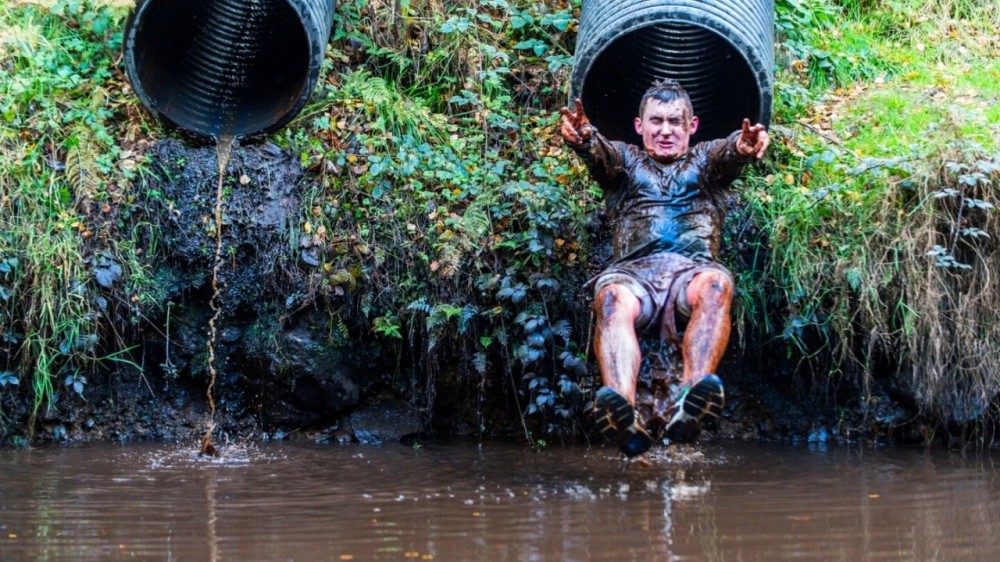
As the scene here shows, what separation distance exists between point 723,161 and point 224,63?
3631 mm

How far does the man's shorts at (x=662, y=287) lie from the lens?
5566 millimetres

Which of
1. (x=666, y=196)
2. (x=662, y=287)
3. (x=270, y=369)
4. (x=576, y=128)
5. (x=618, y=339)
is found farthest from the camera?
(x=270, y=369)

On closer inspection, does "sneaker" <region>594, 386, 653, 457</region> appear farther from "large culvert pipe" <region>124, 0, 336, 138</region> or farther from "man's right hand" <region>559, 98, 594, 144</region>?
"large culvert pipe" <region>124, 0, 336, 138</region>

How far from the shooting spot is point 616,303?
17.6 ft

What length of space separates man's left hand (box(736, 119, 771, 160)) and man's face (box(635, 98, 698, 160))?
484mm


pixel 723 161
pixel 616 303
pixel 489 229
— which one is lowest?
pixel 616 303

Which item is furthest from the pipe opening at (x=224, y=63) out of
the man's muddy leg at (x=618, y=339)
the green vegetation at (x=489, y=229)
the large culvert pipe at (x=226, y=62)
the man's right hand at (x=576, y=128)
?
the man's muddy leg at (x=618, y=339)

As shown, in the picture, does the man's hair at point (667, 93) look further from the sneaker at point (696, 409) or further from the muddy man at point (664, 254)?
the sneaker at point (696, 409)

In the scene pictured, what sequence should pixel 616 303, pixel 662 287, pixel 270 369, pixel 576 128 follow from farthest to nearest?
pixel 270 369, pixel 576 128, pixel 662 287, pixel 616 303

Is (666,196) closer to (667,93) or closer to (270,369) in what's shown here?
(667,93)

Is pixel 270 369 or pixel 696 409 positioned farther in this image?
pixel 270 369

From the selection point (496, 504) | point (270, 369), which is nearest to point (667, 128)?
point (496, 504)

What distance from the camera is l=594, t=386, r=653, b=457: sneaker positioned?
4.75 m

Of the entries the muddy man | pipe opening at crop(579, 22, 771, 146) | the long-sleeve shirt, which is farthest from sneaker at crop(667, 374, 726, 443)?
pipe opening at crop(579, 22, 771, 146)
